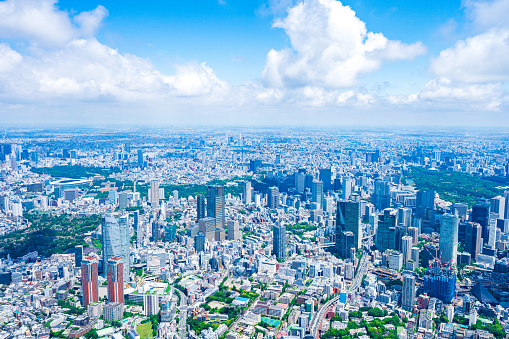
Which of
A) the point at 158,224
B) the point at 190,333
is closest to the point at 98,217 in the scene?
the point at 158,224

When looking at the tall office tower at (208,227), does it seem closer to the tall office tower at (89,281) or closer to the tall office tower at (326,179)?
the tall office tower at (89,281)

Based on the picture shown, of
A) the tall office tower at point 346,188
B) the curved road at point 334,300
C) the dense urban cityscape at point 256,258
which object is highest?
the tall office tower at point 346,188

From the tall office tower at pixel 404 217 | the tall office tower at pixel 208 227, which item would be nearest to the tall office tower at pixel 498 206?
the tall office tower at pixel 404 217

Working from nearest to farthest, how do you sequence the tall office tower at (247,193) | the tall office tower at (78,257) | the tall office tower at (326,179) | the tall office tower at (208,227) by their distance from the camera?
the tall office tower at (78,257), the tall office tower at (208,227), the tall office tower at (247,193), the tall office tower at (326,179)

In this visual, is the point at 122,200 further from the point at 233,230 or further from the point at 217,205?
the point at 233,230

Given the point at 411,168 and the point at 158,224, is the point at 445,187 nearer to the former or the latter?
the point at 411,168

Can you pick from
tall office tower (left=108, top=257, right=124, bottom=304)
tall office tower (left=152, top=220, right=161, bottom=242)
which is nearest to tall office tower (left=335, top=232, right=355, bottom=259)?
tall office tower (left=152, top=220, right=161, bottom=242)

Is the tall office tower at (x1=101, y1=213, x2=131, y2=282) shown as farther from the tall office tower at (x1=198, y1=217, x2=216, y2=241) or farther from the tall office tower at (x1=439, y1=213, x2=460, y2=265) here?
the tall office tower at (x1=439, y1=213, x2=460, y2=265)

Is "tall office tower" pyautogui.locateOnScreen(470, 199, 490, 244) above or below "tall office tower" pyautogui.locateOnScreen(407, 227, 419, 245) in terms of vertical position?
above
